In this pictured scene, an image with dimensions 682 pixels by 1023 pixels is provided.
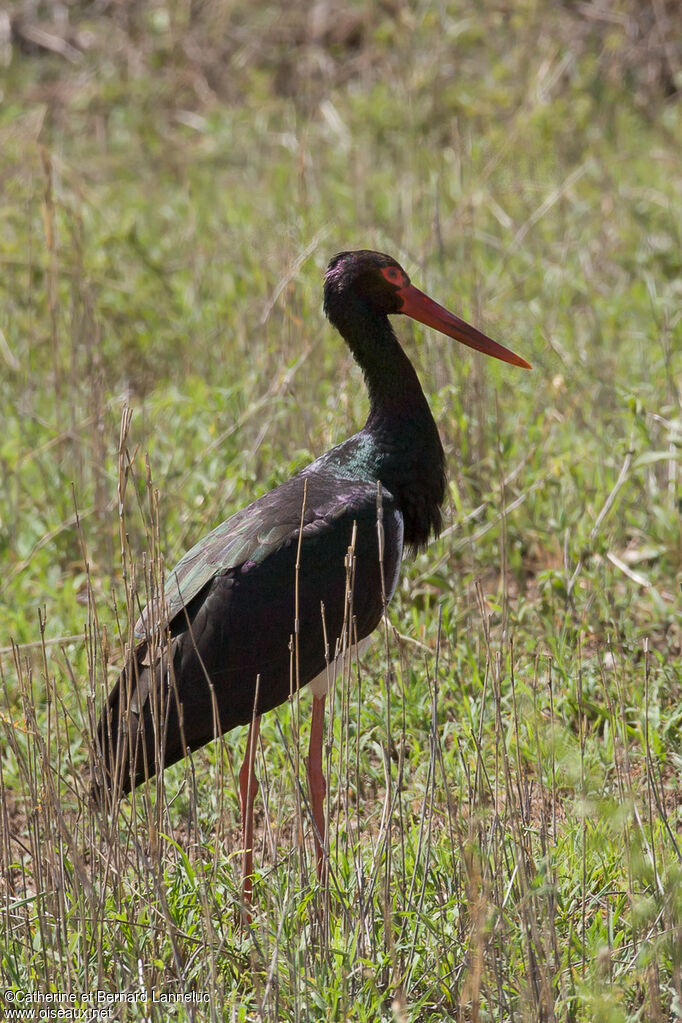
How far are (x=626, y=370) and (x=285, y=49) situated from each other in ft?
16.8

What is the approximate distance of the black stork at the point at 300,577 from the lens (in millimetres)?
3074

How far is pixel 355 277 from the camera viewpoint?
3592mm

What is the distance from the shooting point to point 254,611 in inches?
123

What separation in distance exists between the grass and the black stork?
0.48ft

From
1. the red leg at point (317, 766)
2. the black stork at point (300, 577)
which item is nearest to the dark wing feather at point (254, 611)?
the black stork at point (300, 577)

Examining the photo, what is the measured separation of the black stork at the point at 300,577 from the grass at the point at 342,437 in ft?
0.48

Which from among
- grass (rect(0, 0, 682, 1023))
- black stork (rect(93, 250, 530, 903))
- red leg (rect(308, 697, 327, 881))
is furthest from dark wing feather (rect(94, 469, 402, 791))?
red leg (rect(308, 697, 327, 881))

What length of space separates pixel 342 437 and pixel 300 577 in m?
1.18

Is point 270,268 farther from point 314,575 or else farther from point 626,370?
point 314,575

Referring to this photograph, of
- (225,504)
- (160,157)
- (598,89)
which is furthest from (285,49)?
(225,504)

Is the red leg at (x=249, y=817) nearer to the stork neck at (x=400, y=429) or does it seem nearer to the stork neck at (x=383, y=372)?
the stork neck at (x=400, y=429)

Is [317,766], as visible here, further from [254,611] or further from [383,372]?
[383,372]

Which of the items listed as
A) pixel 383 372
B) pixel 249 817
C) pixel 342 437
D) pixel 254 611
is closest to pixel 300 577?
pixel 254 611

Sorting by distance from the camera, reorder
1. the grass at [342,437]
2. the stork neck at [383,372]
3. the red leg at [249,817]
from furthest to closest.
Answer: the stork neck at [383,372], the red leg at [249,817], the grass at [342,437]
